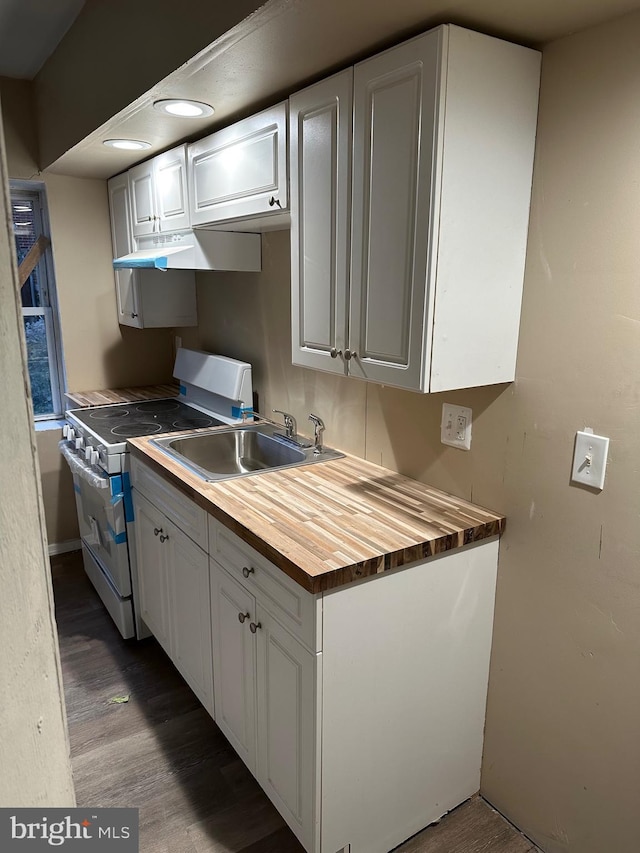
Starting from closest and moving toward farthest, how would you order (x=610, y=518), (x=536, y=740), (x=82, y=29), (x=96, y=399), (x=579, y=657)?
(x=610, y=518), (x=579, y=657), (x=536, y=740), (x=82, y=29), (x=96, y=399)

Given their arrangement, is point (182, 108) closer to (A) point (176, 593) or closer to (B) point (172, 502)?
(B) point (172, 502)

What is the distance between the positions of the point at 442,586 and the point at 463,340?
2.16 ft

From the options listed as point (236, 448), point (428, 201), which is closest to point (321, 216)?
point (428, 201)

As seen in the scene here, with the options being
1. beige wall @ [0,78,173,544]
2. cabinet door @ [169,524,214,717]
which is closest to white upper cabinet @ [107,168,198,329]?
beige wall @ [0,78,173,544]

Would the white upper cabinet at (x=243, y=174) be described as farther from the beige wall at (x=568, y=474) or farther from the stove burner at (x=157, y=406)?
the stove burner at (x=157, y=406)

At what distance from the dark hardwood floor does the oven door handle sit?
75 cm

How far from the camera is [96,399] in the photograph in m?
3.34

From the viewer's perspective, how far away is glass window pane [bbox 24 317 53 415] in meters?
3.51

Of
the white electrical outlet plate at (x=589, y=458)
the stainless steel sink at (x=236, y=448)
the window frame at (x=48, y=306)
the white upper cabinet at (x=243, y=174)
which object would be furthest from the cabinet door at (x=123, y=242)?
the white electrical outlet plate at (x=589, y=458)

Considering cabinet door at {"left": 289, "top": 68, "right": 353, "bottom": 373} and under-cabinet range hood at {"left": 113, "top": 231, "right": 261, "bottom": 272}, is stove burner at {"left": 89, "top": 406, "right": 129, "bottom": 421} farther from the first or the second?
cabinet door at {"left": 289, "top": 68, "right": 353, "bottom": 373}

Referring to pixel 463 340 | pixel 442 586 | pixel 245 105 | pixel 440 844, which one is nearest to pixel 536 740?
pixel 440 844

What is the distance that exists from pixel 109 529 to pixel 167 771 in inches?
41.5

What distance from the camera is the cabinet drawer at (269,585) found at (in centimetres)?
140

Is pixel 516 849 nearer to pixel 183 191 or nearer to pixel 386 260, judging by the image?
pixel 386 260
